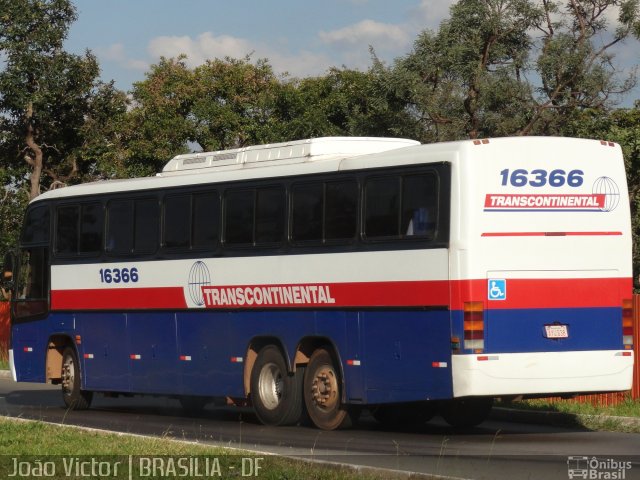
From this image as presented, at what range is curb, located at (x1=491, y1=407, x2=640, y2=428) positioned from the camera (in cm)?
1812

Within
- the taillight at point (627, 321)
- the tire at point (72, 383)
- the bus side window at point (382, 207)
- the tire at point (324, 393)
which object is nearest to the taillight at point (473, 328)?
the bus side window at point (382, 207)

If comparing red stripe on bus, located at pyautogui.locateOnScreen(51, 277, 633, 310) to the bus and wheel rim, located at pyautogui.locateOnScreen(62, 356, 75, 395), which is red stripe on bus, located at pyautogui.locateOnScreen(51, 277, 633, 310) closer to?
the bus

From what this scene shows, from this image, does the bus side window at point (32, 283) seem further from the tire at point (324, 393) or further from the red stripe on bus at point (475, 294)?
the tire at point (324, 393)

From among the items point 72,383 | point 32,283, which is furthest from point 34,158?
point 72,383

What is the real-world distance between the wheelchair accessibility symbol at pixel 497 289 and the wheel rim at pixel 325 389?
9.06 feet

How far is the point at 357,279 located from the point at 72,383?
7.10 m

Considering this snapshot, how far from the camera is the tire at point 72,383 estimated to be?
72.6 ft

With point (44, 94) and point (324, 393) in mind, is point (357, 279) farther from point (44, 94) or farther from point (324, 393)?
point (44, 94)

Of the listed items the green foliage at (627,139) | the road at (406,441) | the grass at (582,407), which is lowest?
the road at (406,441)

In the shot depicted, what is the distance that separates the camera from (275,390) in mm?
18484

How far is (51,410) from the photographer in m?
22.2

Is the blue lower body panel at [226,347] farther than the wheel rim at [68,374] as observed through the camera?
No

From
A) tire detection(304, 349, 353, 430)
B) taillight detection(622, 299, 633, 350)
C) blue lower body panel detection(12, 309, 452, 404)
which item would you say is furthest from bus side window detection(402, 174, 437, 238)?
taillight detection(622, 299, 633, 350)

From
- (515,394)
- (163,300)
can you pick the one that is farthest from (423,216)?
(163,300)
